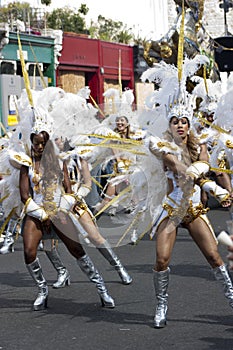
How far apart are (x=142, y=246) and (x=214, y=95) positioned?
3175mm

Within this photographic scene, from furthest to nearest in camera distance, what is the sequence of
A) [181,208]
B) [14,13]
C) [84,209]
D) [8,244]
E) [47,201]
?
[14,13] → [8,244] → [84,209] → [47,201] → [181,208]

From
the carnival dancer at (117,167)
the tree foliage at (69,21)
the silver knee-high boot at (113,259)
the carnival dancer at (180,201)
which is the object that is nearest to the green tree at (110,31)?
the tree foliage at (69,21)

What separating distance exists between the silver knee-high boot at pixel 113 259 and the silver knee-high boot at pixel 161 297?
→ 1.11 metres

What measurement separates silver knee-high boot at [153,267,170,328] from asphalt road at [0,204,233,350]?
7 centimetres

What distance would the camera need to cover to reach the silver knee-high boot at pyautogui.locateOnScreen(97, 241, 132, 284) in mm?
7771

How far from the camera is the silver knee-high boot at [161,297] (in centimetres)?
655

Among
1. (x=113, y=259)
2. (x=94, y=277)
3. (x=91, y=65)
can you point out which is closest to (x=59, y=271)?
(x=113, y=259)

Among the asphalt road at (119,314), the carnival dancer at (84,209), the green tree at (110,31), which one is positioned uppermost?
the green tree at (110,31)

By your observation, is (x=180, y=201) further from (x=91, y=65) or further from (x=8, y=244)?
(x=91, y=65)

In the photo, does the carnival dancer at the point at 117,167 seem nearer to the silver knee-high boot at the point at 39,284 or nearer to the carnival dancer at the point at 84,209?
the carnival dancer at the point at 84,209

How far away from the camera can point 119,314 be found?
7055 mm

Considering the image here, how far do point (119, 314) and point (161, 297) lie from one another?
1.92ft

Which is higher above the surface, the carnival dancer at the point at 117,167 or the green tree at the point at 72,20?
the green tree at the point at 72,20

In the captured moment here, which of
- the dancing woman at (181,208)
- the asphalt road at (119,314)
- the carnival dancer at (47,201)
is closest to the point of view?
the asphalt road at (119,314)
